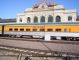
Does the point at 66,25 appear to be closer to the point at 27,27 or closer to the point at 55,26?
the point at 55,26

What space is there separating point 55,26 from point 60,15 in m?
19.6

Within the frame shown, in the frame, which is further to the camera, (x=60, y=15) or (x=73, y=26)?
(x=60, y=15)

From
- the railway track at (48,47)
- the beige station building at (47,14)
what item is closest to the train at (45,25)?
the beige station building at (47,14)

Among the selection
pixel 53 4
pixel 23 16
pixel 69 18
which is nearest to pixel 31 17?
pixel 23 16

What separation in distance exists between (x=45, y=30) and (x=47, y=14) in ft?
65.9

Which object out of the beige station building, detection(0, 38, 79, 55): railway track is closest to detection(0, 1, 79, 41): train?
the beige station building

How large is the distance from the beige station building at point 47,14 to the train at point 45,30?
53.4 ft

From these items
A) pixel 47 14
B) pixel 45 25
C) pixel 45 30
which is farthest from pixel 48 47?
pixel 47 14

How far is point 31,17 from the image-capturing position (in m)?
59.3

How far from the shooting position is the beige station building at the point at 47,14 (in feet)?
176

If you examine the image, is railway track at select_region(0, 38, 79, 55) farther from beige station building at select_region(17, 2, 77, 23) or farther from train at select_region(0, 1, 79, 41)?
beige station building at select_region(17, 2, 77, 23)

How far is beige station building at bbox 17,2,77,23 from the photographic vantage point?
53656 millimetres

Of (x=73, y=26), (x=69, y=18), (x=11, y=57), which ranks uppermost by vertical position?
(x=69, y=18)

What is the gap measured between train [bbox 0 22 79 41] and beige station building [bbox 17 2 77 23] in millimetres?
16276
